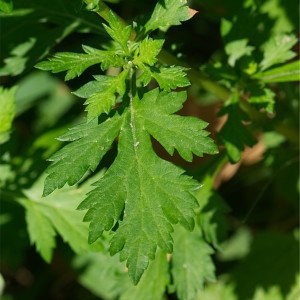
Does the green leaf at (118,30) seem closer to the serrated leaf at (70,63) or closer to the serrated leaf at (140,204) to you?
the serrated leaf at (70,63)

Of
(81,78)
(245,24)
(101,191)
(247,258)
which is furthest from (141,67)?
(247,258)

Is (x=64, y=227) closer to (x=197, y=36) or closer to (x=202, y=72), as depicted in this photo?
(x=202, y=72)

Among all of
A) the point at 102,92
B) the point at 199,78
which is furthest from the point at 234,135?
the point at 102,92

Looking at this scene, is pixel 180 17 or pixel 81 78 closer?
pixel 180 17

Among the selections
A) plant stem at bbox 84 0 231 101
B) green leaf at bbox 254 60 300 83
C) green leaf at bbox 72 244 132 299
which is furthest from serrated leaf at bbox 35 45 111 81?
green leaf at bbox 72 244 132 299

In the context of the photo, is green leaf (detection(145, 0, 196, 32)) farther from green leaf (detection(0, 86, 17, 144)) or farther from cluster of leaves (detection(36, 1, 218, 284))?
green leaf (detection(0, 86, 17, 144))

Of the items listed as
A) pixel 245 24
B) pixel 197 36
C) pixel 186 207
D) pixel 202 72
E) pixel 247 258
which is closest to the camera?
pixel 186 207
